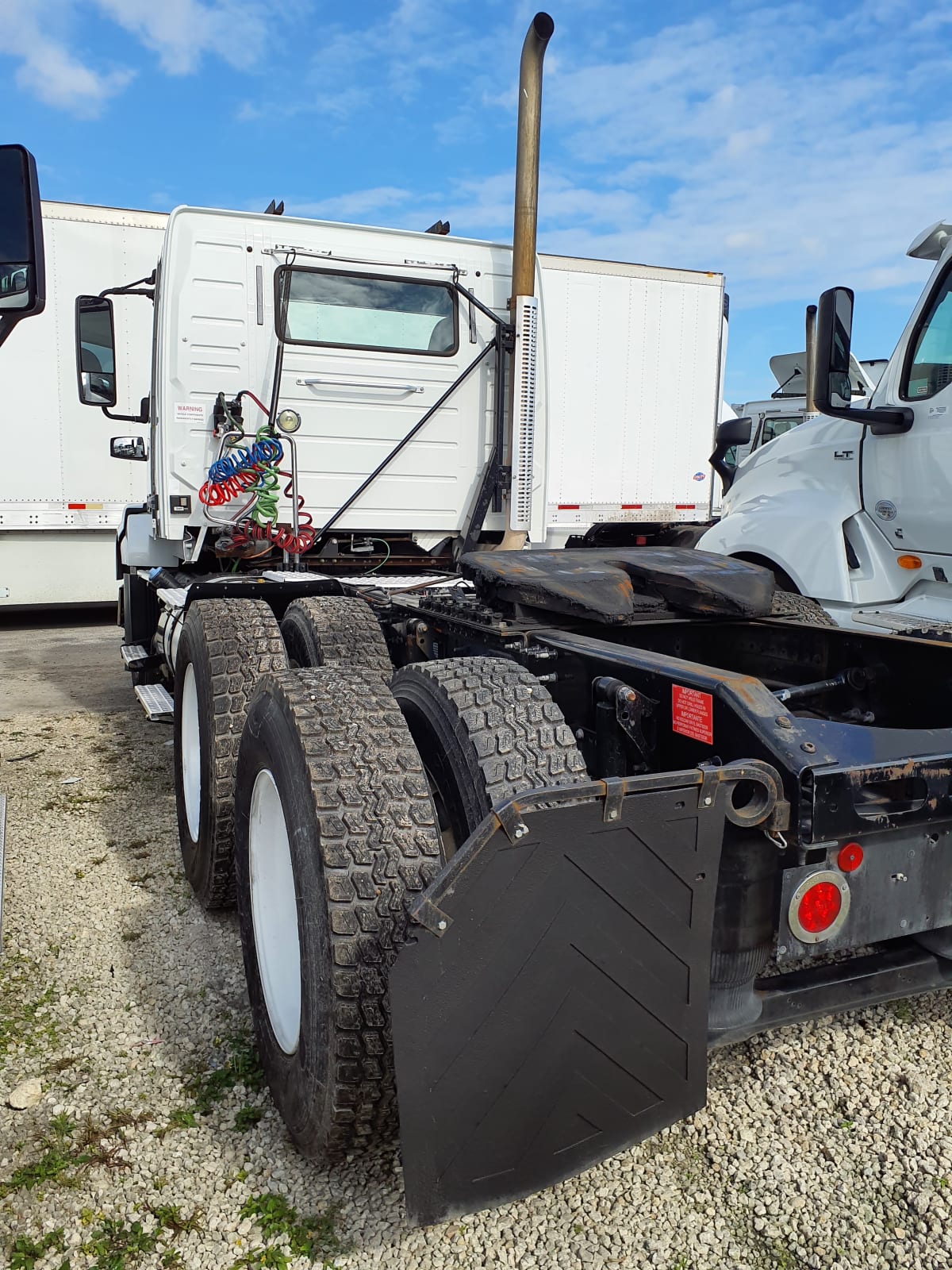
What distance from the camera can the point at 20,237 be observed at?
2602 millimetres

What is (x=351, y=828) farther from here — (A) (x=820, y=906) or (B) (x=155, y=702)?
(B) (x=155, y=702)

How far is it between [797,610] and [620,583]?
83 centimetres

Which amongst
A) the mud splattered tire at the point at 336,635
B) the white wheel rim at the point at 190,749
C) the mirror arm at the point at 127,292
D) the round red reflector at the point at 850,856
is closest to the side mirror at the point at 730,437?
the mud splattered tire at the point at 336,635

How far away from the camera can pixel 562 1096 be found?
5.75 ft

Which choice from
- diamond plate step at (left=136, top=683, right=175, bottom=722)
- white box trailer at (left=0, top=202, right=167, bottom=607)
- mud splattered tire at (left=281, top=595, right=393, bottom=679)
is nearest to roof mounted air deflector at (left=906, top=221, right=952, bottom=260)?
mud splattered tire at (left=281, top=595, right=393, bottom=679)

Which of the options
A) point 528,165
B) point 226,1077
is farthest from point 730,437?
point 226,1077

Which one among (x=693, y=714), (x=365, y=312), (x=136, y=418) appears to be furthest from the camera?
(x=136, y=418)

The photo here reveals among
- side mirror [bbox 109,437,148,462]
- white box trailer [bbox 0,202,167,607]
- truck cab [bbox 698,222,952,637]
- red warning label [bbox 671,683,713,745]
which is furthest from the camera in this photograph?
white box trailer [bbox 0,202,167,607]

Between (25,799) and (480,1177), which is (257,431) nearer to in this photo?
(25,799)

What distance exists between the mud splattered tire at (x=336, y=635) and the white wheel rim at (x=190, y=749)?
46 cm

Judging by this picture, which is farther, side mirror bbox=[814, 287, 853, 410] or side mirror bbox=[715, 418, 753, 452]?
side mirror bbox=[715, 418, 753, 452]

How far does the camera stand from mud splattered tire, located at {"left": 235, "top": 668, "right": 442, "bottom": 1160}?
196 centimetres

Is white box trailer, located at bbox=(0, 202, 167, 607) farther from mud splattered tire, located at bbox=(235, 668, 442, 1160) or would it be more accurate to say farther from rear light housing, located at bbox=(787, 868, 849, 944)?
rear light housing, located at bbox=(787, 868, 849, 944)

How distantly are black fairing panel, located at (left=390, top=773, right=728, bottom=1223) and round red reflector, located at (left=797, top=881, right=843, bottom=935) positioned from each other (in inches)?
9.8
